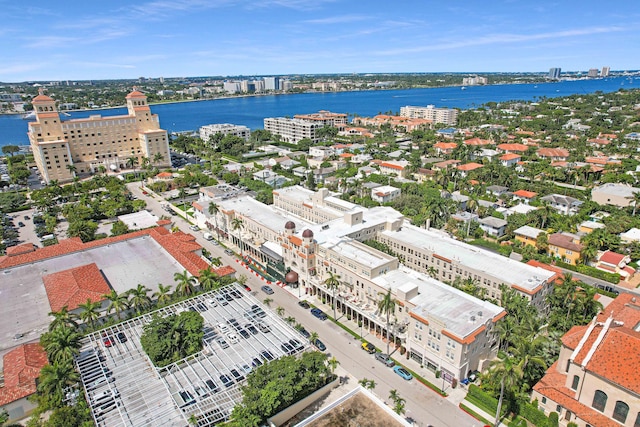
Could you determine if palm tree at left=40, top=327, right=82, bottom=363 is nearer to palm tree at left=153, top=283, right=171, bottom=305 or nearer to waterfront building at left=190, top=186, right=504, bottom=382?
palm tree at left=153, top=283, right=171, bottom=305

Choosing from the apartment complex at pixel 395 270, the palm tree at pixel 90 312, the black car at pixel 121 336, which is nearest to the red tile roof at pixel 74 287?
the palm tree at pixel 90 312

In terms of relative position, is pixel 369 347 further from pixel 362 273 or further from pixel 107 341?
pixel 107 341

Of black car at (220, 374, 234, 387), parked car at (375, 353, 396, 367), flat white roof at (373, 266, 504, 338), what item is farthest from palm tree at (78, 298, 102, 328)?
flat white roof at (373, 266, 504, 338)

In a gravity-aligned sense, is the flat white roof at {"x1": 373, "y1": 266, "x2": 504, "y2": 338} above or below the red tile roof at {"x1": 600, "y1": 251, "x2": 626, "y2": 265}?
above

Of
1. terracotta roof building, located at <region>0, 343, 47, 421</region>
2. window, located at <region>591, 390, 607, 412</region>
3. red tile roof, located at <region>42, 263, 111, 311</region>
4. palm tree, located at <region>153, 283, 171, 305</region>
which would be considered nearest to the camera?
window, located at <region>591, 390, 607, 412</region>

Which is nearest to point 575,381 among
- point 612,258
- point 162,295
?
point 612,258

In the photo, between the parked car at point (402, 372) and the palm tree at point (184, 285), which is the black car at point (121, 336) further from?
the parked car at point (402, 372)

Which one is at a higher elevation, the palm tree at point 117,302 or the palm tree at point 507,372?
the palm tree at point 507,372
